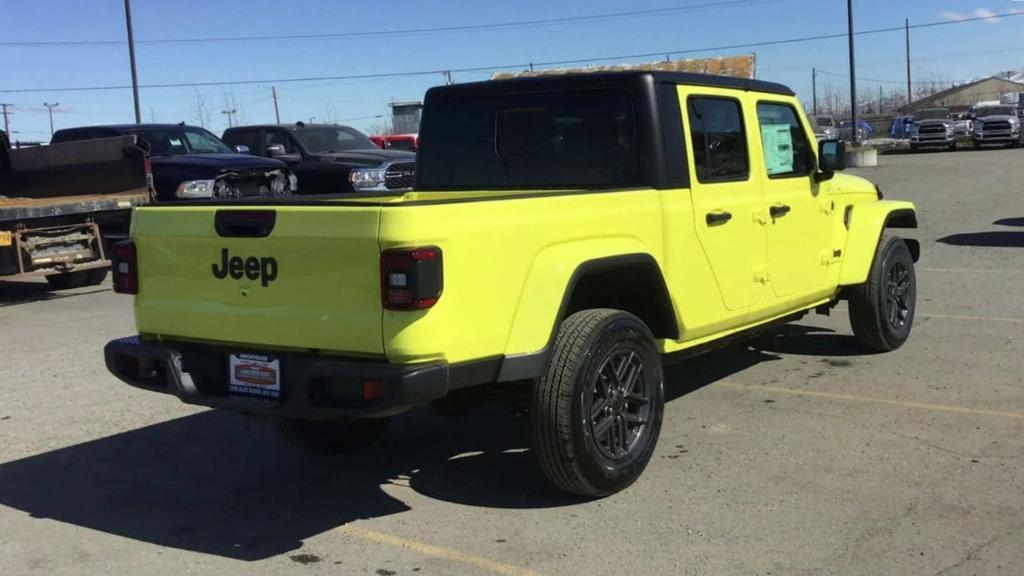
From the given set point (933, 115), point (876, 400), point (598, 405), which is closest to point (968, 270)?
point (876, 400)

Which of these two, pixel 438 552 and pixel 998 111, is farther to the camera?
pixel 998 111

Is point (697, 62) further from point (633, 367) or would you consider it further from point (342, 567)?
point (342, 567)

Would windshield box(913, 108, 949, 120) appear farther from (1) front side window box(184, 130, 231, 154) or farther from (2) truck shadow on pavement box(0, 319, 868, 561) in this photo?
(2) truck shadow on pavement box(0, 319, 868, 561)

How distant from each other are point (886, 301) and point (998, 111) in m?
38.4

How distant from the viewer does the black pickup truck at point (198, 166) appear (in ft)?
39.8

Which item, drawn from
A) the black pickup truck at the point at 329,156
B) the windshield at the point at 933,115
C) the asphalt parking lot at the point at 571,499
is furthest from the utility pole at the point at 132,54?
the windshield at the point at 933,115

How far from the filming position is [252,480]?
4.94 meters

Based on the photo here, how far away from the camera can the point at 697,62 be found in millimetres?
15211

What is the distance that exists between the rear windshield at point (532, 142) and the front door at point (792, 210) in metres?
1.12

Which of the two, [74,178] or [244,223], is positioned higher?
[74,178]

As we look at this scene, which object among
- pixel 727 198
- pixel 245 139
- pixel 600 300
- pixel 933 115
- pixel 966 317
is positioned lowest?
pixel 966 317

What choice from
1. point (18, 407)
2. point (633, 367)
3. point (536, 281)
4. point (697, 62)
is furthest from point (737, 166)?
point (697, 62)

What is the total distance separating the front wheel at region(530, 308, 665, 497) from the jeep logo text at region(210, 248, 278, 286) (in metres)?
1.20

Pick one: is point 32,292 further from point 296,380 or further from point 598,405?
point 598,405
